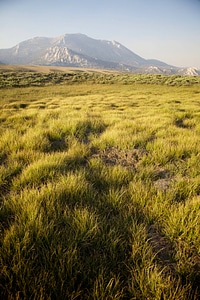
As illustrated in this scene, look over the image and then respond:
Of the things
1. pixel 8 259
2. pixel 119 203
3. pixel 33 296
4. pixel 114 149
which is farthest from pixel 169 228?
pixel 114 149

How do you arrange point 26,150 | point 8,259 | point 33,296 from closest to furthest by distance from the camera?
point 33,296
point 8,259
point 26,150

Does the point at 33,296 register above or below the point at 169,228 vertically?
below

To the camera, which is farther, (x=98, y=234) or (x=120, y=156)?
(x=120, y=156)

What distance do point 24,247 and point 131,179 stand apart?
2014mm

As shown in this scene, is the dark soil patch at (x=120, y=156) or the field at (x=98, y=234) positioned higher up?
the dark soil patch at (x=120, y=156)

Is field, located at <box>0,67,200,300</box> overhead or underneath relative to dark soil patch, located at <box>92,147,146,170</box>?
underneath

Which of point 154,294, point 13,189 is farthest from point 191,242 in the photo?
point 13,189

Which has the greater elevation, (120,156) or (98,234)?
(120,156)

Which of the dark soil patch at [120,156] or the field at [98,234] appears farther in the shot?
the dark soil patch at [120,156]

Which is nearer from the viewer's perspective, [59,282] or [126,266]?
[59,282]

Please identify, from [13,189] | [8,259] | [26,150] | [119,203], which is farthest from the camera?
[26,150]

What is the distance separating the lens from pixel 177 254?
1.76 meters

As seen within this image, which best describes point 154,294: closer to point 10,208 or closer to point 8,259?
point 8,259

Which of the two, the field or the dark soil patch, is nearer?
the field
